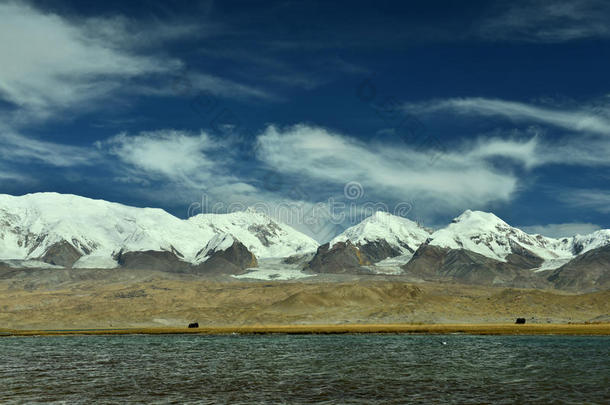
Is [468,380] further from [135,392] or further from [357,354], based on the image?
[357,354]

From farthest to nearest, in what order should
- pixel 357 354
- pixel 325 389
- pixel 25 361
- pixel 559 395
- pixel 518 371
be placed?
pixel 357 354, pixel 25 361, pixel 518 371, pixel 325 389, pixel 559 395

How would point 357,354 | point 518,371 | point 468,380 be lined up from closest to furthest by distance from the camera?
point 468,380 → point 518,371 → point 357,354

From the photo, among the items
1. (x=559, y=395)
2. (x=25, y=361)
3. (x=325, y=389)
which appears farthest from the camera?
(x=25, y=361)

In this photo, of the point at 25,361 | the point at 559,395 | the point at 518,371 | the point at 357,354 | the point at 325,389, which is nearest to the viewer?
the point at 559,395

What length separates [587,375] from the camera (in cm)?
6738

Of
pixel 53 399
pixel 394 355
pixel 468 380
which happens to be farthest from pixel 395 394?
pixel 394 355

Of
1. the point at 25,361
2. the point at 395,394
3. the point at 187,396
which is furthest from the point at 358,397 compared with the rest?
the point at 25,361

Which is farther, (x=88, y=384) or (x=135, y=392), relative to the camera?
(x=88, y=384)

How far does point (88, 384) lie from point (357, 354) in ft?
162

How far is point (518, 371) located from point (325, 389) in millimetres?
25942

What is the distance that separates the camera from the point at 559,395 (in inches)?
2088

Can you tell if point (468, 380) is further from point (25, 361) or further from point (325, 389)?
point (25, 361)

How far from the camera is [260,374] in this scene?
73.3 m

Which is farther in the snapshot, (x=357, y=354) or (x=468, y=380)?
(x=357, y=354)
